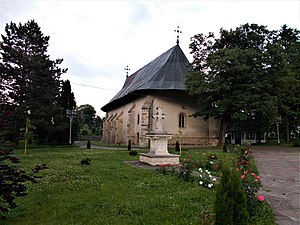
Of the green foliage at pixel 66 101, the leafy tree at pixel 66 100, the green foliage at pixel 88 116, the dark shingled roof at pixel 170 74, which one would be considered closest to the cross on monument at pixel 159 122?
the dark shingled roof at pixel 170 74

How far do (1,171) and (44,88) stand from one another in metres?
21.2

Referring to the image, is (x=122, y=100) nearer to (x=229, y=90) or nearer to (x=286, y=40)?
(x=229, y=90)

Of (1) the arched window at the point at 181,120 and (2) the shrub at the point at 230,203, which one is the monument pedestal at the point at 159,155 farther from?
(1) the arched window at the point at 181,120

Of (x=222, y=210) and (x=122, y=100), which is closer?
(x=222, y=210)

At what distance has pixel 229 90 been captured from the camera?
2309 centimetres

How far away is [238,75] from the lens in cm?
2186

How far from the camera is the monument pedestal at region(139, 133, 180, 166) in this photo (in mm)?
11500

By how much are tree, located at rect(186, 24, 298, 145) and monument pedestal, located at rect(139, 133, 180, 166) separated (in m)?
11.6

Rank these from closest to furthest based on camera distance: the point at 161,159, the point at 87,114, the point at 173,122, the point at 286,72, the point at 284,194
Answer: the point at 284,194 → the point at 161,159 → the point at 286,72 → the point at 173,122 → the point at 87,114

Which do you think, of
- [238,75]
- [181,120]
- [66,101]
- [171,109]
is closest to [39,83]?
[66,101]

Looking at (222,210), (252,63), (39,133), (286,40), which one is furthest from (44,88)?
(286,40)

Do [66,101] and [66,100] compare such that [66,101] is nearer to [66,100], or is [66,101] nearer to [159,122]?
[66,100]

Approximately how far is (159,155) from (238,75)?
1359 cm

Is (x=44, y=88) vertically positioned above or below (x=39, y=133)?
above
